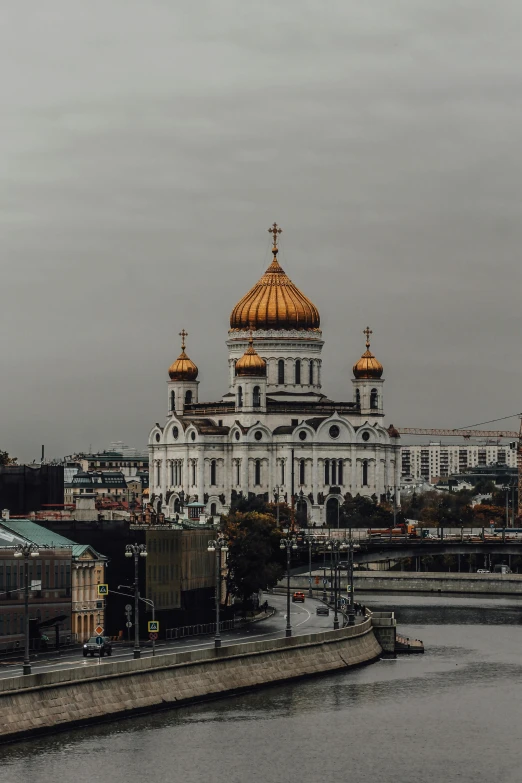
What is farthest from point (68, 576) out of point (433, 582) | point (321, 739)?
point (433, 582)

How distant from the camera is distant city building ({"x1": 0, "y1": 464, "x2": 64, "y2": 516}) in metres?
122

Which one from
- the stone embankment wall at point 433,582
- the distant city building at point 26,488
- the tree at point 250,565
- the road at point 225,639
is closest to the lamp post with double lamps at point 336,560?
the road at point 225,639

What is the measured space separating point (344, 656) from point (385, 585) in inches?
2635

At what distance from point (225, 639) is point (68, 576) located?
23.6ft

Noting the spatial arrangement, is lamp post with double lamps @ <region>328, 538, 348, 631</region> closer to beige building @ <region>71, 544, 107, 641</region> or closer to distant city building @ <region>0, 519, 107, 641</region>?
beige building @ <region>71, 544, 107, 641</region>

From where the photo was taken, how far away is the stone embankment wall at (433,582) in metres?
159

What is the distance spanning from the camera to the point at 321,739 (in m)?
77.9

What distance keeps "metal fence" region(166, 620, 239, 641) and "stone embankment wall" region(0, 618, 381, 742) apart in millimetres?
6899

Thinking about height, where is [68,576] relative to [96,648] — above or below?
above

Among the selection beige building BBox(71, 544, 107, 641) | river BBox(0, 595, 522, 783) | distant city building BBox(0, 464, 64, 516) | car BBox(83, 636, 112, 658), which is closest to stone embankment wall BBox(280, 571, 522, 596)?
distant city building BBox(0, 464, 64, 516)

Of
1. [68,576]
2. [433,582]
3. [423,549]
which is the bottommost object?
[433,582]

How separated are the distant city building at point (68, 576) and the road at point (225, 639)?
2.89 metres

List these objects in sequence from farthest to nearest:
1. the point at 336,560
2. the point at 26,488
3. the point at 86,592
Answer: the point at 336,560, the point at 26,488, the point at 86,592

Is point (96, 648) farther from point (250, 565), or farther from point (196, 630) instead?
point (250, 565)
